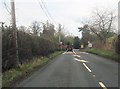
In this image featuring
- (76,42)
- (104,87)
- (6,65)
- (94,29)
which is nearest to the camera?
(104,87)

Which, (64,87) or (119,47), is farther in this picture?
(119,47)

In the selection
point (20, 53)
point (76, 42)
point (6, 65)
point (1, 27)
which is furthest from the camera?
point (76, 42)

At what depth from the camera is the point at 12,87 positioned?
4828mm

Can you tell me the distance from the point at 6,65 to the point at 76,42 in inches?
3223

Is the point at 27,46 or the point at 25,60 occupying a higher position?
the point at 27,46

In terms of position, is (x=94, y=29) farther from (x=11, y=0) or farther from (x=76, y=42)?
(x=76, y=42)

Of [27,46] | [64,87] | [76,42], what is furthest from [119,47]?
[76,42]

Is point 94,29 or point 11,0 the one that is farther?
point 94,29

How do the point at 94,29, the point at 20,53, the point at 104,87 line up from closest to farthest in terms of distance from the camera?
the point at 104,87
the point at 20,53
the point at 94,29

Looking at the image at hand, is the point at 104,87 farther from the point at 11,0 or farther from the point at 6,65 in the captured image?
the point at 11,0

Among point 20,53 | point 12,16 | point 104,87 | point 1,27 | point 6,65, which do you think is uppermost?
point 12,16

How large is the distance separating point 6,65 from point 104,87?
5669 millimetres

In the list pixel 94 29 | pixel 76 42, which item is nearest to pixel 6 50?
pixel 94 29

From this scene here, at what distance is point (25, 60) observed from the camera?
9.95 m
